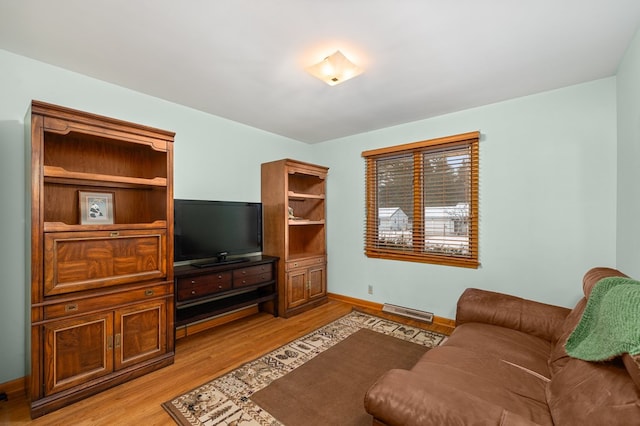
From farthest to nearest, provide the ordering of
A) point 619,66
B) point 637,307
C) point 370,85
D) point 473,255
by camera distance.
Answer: point 473,255, point 370,85, point 619,66, point 637,307

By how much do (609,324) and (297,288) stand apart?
10.1 feet

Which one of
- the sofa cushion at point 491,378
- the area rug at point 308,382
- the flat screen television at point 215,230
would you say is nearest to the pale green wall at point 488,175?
the flat screen television at point 215,230

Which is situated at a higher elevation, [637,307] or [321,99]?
[321,99]

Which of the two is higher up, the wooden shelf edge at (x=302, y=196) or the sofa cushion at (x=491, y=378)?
the wooden shelf edge at (x=302, y=196)

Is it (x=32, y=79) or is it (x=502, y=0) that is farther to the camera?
(x=32, y=79)

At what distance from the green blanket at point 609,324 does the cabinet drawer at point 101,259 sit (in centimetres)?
283

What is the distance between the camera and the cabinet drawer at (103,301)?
6.34 feet

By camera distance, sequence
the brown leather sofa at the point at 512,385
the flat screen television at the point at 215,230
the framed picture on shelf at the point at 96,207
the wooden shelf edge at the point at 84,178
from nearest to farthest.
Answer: the brown leather sofa at the point at 512,385, the wooden shelf edge at the point at 84,178, the framed picture on shelf at the point at 96,207, the flat screen television at the point at 215,230

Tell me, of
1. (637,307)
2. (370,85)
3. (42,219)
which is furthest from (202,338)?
(637,307)

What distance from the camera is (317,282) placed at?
164 inches

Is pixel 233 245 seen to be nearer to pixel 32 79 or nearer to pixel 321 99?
pixel 321 99

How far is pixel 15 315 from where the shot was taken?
2.16 meters

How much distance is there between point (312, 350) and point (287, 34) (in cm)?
267

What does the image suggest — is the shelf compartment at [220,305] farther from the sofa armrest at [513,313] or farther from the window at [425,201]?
the sofa armrest at [513,313]
